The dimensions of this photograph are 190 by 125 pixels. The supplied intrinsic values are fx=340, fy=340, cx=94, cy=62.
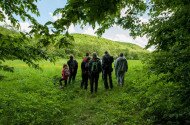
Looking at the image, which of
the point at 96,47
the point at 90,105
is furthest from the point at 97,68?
the point at 96,47

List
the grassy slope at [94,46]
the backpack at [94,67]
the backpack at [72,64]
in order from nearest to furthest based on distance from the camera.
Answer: the backpack at [94,67]
the backpack at [72,64]
the grassy slope at [94,46]

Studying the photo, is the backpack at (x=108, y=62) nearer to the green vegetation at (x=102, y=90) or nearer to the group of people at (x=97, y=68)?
the group of people at (x=97, y=68)

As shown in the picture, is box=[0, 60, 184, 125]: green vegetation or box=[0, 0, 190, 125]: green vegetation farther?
box=[0, 60, 184, 125]: green vegetation

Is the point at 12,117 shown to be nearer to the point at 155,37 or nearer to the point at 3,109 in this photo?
the point at 3,109

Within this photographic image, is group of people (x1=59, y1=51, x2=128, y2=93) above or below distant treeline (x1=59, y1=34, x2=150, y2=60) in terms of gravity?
below

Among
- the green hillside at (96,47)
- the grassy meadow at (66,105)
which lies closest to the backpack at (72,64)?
the grassy meadow at (66,105)

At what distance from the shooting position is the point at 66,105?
16.1 metres

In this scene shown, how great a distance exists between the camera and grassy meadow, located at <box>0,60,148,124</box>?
1333 centimetres

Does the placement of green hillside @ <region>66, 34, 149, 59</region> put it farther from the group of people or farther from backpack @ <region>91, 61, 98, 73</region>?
backpack @ <region>91, 61, 98, 73</region>

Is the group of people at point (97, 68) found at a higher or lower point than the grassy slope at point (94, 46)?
lower

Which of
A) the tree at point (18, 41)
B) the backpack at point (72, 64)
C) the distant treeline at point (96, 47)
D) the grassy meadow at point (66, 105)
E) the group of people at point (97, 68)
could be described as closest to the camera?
the tree at point (18, 41)

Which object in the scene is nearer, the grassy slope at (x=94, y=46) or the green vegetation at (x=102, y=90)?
the green vegetation at (x=102, y=90)

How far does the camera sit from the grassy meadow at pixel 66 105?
525 inches

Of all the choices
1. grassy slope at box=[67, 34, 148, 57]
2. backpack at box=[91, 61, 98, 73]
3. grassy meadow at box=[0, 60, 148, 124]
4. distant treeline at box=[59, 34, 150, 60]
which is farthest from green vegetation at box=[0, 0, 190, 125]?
grassy slope at box=[67, 34, 148, 57]
